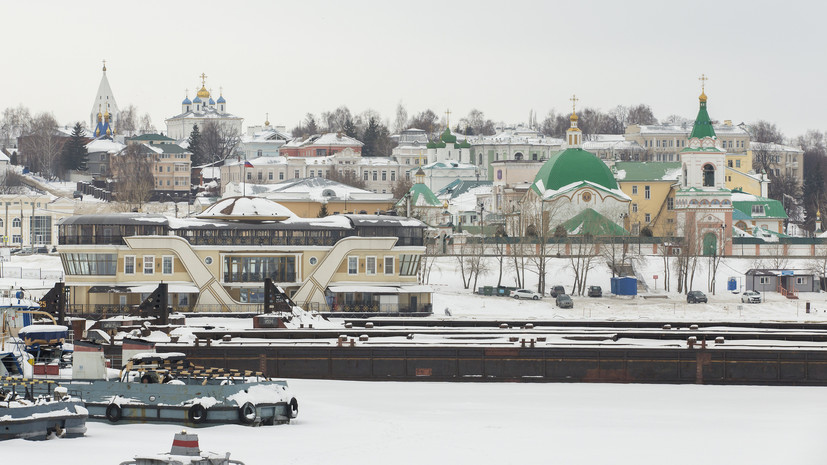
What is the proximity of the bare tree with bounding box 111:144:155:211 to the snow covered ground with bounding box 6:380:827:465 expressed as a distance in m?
111

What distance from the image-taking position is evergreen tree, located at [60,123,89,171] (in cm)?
17575

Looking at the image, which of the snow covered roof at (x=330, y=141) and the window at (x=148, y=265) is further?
the snow covered roof at (x=330, y=141)

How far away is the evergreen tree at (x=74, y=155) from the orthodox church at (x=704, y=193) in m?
91.9

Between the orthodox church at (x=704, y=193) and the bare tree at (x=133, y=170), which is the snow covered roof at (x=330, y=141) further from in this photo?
the orthodox church at (x=704, y=193)

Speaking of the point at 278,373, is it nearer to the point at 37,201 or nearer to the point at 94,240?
the point at 94,240

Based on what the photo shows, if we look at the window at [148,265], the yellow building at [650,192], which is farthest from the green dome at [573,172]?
the window at [148,265]

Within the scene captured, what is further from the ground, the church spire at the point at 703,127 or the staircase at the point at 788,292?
the church spire at the point at 703,127

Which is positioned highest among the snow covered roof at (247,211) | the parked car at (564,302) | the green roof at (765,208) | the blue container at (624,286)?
the green roof at (765,208)

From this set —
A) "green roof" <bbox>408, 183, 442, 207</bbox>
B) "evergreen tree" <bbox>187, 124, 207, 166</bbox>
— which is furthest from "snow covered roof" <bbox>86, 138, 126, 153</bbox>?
"green roof" <bbox>408, 183, 442, 207</bbox>

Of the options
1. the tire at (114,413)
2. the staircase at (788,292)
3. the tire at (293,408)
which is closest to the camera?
the tire at (114,413)

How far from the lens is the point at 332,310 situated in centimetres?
6694

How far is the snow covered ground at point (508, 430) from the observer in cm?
3322

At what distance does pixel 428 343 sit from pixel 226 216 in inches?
890

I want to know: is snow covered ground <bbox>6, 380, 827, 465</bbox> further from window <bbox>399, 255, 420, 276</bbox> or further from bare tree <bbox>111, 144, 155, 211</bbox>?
bare tree <bbox>111, 144, 155, 211</bbox>
